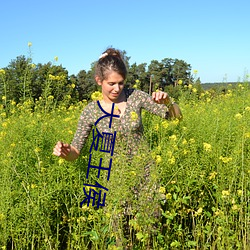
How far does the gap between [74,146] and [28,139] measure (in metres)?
0.70

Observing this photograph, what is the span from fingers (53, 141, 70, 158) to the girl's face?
1.49ft

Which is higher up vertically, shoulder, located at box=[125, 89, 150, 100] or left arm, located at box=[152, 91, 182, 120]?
shoulder, located at box=[125, 89, 150, 100]

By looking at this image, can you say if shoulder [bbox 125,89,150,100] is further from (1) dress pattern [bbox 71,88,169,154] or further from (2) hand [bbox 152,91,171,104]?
(2) hand [bbox 152,91,171,104]

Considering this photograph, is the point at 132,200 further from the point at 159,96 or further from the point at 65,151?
the point at 159,96

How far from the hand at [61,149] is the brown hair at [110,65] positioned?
508 millimetres

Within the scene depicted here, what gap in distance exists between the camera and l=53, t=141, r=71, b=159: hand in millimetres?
2111

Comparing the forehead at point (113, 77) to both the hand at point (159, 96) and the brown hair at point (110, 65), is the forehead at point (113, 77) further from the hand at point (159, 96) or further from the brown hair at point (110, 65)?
the hand at point (159, 96)

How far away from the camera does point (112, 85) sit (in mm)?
2365

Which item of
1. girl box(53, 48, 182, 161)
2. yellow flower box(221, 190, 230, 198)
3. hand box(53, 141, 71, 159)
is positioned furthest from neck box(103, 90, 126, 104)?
yellow flower box(221, 190, 230, 198)

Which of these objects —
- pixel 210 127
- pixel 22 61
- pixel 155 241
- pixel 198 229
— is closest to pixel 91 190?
pixel 155 241

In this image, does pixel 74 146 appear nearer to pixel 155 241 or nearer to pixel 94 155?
pixel 94 155

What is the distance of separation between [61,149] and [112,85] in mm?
533

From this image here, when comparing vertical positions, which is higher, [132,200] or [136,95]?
[136,95]

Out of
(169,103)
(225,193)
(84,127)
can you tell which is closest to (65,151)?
(84,127)
